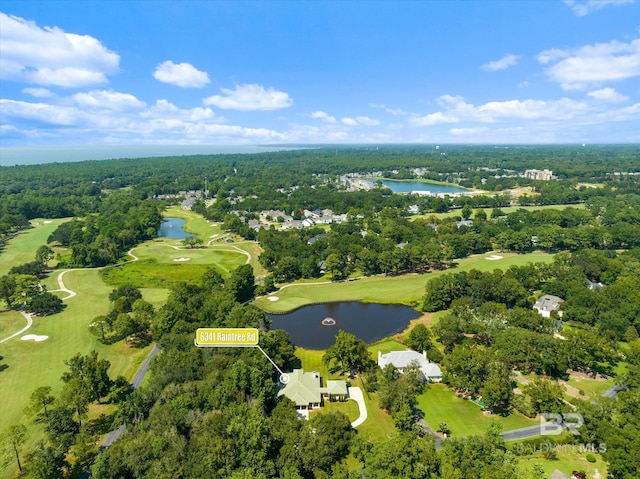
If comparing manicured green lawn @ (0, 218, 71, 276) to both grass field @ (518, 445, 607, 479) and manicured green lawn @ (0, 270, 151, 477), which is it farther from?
grass field @ (518, 445, 607, 479)

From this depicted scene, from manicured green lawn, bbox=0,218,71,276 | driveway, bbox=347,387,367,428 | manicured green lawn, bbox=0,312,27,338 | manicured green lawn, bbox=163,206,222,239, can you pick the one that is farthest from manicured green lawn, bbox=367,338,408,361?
manicured green lawn, bbox=0,218,71,276

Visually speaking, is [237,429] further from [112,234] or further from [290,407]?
[112,234]

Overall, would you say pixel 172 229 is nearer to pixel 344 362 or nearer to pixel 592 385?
pixel 344 362

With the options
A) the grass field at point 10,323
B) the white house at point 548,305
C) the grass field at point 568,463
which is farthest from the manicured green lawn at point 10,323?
the white house at point 548,305

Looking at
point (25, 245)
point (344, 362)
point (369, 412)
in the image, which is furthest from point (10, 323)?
point (25, 245)

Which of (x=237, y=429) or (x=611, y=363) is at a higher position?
(x=237, y=429)

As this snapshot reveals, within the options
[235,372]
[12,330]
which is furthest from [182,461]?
[12,330]
